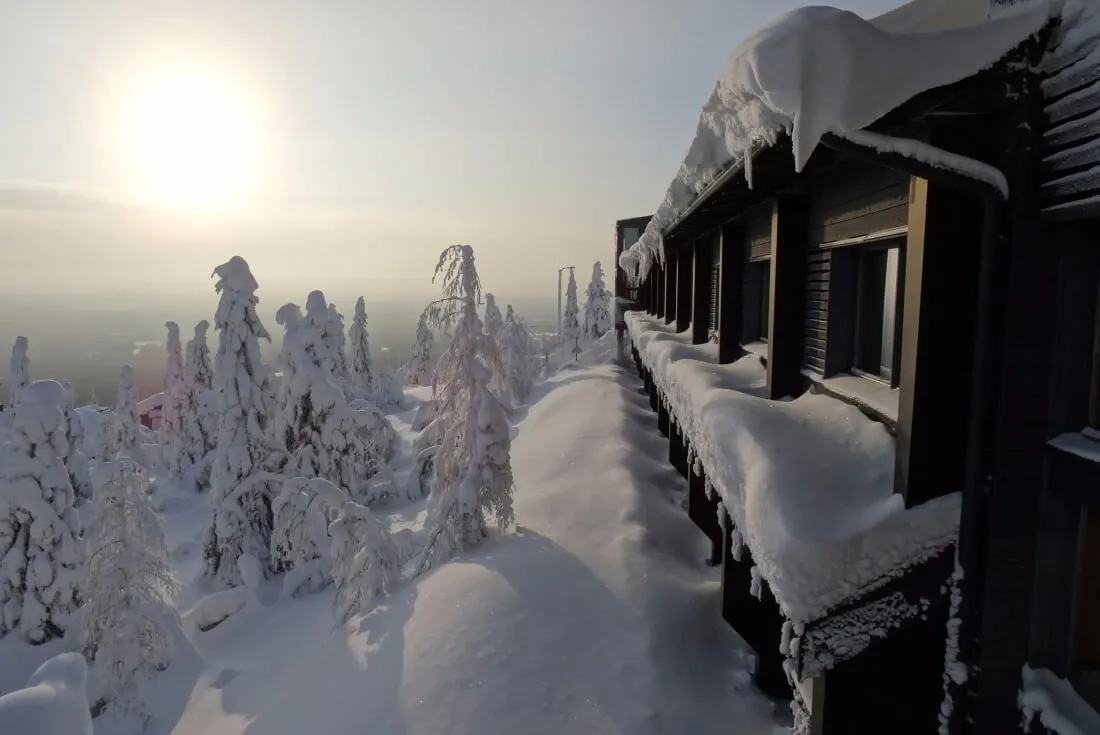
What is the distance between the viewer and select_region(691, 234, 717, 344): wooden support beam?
32.2 ft

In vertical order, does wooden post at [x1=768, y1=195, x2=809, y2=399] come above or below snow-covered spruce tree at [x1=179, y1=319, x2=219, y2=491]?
above

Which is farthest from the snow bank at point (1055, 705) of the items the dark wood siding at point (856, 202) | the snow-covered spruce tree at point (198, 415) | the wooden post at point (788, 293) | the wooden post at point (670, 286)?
the snow-covered spruce tree at point (198, 415)

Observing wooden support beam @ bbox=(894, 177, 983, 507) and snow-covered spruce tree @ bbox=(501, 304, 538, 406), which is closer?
wooden support beam @ bbox=(894, 177, 983, 507)

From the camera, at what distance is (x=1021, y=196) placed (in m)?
2.59

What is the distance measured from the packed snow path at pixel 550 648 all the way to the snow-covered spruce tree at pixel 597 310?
44054mm

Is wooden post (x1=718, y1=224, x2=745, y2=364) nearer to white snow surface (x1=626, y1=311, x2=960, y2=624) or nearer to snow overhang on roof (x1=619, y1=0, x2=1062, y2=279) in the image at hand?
white snow surface (x1=626, y1=311, x2=960, y2=624)

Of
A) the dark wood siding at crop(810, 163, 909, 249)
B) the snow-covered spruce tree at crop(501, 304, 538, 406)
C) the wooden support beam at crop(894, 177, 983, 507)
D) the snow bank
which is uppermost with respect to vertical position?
the dark wood siding at crop(810, 163, 909, 249)

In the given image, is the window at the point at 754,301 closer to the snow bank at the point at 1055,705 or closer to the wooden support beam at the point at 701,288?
the wooden support beam at the point at 701,288

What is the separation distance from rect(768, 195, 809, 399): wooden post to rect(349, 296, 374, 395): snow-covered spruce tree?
140 ft

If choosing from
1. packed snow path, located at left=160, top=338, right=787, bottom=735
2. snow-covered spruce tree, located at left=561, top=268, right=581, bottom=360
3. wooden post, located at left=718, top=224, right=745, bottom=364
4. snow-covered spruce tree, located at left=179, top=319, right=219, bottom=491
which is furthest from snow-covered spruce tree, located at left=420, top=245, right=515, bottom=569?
snow-covered spruce tree, located at left=561, top=268, right=581, bottom=360

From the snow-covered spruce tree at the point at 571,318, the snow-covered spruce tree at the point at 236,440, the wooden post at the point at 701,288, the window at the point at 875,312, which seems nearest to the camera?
the window at the point at 875,312

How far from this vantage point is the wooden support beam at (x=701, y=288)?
9.80m

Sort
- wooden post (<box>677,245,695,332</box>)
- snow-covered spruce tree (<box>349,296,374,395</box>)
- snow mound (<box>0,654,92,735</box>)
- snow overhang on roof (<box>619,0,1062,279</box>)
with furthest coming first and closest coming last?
1. snow-covered spruce tree (<box>349,296,374,395</box>)
2. wooden post (<box>677,245,695,332</box>)
3. snow mound (<box>0,654,92,735</box>)
4. snow overhang on roof (<box>619,0,1062,279</box>)

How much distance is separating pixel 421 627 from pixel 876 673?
5403mm
